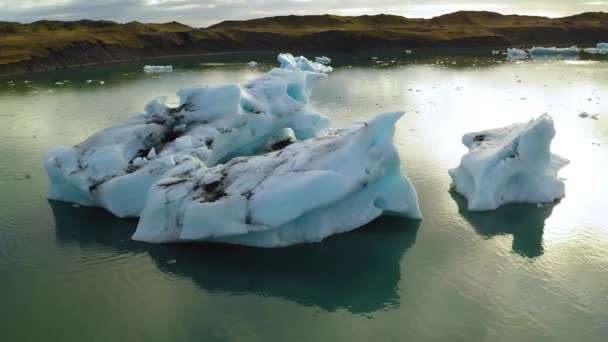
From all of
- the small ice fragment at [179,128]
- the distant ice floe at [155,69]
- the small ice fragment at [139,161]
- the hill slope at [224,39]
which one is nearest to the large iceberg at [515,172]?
the small ice fragment at [179,128]

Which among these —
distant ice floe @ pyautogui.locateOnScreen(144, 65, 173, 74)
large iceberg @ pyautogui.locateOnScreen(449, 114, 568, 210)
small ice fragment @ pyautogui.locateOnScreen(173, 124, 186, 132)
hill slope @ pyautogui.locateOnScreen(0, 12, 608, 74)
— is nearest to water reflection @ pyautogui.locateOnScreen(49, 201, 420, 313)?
large iceberg @ pyautogui.locateOnScreen(449, 114, 568, 210)

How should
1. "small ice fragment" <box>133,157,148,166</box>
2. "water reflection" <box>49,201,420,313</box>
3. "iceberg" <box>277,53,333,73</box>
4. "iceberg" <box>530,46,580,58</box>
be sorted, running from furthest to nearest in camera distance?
"iceberg" <box>530,46,580,58</box>
"iceberg" <box>277,53,333,73</box>
"small ice fragment" <box>133,157,148,166</box>
"water reflection" <box>49,201,420,313</box>

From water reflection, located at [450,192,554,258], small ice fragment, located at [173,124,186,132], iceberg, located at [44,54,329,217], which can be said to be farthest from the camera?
small ice fragment, located at [173,124,186,132]

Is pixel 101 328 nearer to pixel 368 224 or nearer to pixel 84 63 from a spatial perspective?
pixel 368 224

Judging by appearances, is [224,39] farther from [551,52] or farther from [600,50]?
[600,50]

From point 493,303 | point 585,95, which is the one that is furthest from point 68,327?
point 585,95

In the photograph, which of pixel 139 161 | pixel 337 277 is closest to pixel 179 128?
pixel 139 161

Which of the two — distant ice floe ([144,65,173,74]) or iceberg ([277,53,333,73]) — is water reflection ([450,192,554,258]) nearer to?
iceberg ([277,53,333,73])
